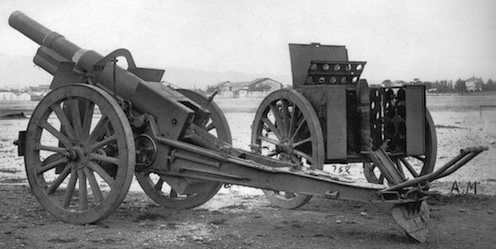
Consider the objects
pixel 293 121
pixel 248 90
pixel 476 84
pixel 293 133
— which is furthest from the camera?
pixel 248 90

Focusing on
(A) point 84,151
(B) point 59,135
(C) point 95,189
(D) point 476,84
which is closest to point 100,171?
(C) point 95,189

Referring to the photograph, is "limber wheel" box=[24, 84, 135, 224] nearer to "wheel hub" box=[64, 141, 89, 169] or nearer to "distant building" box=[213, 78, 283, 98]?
"wheel hub" box=[64, 141, 89, 169]

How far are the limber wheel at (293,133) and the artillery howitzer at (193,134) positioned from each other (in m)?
0.02

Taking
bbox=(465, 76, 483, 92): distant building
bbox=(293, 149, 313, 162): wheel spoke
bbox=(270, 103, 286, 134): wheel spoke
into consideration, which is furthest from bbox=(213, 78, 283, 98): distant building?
bbox=(293, 149, 313, 162): wheel spoke

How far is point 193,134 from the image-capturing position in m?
7.39

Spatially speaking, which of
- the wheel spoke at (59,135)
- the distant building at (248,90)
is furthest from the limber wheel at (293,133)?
the distant building at (248,90)

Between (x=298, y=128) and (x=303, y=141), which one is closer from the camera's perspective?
(x=303, y=141)

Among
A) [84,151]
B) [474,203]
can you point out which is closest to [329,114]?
[474,203]

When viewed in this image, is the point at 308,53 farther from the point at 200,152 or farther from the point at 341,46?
the point at 200,152

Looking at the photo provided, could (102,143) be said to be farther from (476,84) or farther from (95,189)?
(476,84)

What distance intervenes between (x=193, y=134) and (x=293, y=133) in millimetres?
1609

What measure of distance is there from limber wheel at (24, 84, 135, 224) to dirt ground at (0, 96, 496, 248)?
0.24 metres

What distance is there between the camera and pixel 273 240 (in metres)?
6.35

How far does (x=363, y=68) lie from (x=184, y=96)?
251 cm
